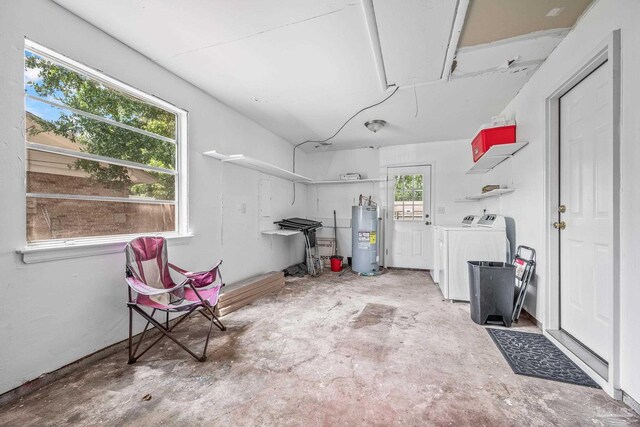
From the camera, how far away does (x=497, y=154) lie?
318 centimetres

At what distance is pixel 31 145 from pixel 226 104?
207 centimetres

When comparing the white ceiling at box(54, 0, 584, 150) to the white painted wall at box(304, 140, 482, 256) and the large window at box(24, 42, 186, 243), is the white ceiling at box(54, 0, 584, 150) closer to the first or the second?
the large window at box(24, 42, 186, 243)

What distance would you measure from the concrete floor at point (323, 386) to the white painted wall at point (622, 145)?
417 millimetres

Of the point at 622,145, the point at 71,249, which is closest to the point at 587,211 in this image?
the point at 622,145

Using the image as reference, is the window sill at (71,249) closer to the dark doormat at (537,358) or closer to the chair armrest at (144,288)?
the chair armrest at (144,288)

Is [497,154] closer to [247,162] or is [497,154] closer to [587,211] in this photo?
[587,211]

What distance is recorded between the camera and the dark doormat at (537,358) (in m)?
1.71

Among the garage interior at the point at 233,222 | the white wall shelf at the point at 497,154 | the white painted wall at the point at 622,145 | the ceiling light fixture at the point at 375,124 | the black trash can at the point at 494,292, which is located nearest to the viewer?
the white painted wall at the point at 622,145

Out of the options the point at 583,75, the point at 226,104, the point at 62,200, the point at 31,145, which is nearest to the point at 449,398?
the point at 583,75

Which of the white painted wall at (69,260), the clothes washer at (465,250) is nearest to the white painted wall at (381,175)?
the clothes washer at (465,250)

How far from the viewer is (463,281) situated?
3164mm

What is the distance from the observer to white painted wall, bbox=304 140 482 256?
191 inches

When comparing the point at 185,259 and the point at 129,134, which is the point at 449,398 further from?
the point at 129,134

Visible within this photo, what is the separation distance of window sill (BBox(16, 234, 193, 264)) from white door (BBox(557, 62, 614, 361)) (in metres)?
3.50
